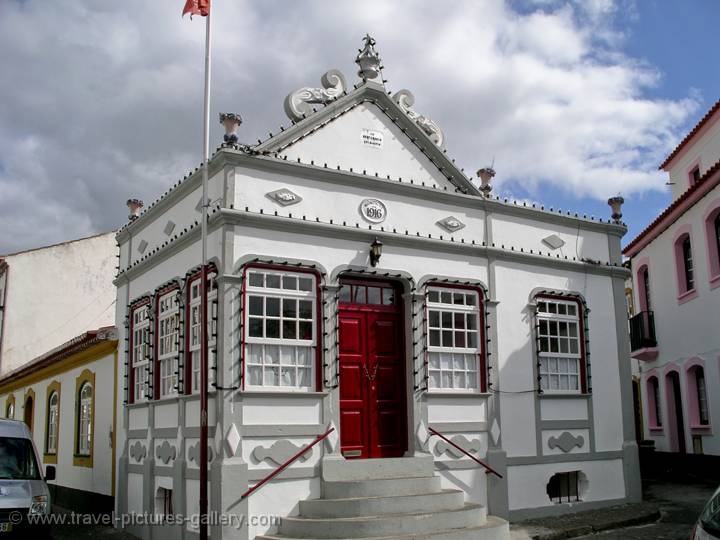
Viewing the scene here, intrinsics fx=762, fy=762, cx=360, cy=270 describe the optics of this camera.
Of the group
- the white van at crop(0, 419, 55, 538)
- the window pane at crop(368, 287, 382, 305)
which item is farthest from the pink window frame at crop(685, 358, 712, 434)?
the white van at crop(0, 419, 55, 538)

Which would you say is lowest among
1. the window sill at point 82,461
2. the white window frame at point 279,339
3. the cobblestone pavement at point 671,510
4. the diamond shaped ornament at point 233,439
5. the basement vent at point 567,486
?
the cobblestone pavement at point 671,510

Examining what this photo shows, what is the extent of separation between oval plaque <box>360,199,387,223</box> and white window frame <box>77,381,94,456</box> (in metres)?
7.63

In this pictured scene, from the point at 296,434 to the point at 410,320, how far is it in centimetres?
249

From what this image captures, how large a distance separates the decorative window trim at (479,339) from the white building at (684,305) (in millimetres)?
7464

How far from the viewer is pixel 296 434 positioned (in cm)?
989

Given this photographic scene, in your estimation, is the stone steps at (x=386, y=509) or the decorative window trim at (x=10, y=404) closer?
the stone steps at (x=386, y=509)

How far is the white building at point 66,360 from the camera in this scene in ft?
47.7

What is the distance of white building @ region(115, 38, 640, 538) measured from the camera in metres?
9.80

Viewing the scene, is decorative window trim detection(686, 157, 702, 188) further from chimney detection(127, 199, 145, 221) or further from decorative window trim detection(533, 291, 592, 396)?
chimney detection(127, 199, 145, 221)

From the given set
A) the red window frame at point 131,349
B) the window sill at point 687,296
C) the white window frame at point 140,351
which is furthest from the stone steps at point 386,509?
the window sill at point 687,296

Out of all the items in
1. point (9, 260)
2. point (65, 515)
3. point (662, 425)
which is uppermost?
point (9, 260)

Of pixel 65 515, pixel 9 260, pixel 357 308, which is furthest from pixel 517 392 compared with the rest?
pixel 9 260

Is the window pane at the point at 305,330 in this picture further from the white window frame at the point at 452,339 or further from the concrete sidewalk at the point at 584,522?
the concrete sidewalk at the point at 584,522

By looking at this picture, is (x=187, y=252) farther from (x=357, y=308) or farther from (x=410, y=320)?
(x=410, y=320)
